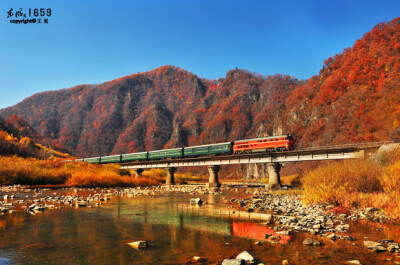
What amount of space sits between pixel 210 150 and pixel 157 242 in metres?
44.3

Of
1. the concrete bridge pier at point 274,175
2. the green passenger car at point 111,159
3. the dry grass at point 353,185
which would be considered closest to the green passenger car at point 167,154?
the green passenger car at point 111,159

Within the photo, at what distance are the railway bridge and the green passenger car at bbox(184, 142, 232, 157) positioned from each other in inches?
41.6

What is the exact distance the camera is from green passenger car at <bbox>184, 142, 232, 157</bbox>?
166 feet

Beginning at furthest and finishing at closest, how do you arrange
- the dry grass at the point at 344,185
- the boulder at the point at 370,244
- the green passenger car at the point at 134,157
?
1. the green passenger car at the point at 134,157
2. the dry grass at the point at 344,185
3. the boulder at the point at 370,244

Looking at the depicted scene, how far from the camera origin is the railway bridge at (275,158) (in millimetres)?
35831

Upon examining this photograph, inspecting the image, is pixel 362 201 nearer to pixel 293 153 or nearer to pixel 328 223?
pixel 328 223

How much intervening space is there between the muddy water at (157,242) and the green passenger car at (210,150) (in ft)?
126

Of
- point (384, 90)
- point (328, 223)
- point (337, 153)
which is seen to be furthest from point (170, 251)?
point (384, 90)

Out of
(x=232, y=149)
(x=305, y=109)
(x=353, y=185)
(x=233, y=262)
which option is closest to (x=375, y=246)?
(x=233, y=262)

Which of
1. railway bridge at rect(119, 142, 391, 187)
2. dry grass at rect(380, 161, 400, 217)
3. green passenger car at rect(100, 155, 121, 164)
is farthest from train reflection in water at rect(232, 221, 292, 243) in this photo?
green passenger car at rect(100, 155, 121, 164)

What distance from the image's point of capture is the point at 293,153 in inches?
1654

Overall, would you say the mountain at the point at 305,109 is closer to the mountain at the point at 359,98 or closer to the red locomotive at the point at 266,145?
the mountain at the point at 359,98

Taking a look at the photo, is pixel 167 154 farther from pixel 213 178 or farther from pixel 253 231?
pixel 253 231

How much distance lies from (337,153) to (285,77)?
135 metres
